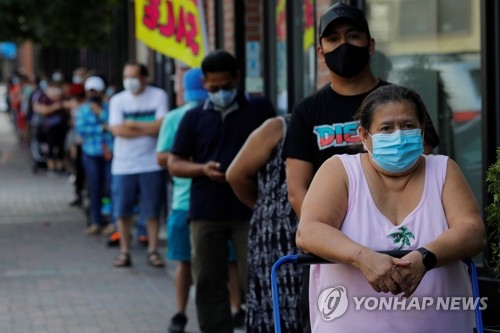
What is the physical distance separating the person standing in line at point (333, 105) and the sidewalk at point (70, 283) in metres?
3.56

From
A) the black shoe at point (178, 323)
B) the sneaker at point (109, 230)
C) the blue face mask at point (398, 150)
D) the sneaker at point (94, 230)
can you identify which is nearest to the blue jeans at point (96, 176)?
the sneaker at point (109, 230)

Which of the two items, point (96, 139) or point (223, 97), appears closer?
point (223, 97)

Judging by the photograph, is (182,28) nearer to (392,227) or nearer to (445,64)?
(445,64)

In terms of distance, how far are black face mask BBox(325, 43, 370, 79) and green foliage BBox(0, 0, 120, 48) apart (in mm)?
13639

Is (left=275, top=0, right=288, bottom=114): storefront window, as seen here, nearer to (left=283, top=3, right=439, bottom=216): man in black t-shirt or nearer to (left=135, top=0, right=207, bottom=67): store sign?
(left=135, top=0, right=207, bottom=67): store sign

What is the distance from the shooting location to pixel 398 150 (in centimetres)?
417

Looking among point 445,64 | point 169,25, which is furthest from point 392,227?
point 169,25

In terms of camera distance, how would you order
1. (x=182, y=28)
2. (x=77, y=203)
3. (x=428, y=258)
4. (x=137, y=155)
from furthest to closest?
(x=77, y=203), (x=137, y=155), (x=182, y=28), (x=428, y=258)

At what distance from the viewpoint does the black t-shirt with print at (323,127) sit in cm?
539

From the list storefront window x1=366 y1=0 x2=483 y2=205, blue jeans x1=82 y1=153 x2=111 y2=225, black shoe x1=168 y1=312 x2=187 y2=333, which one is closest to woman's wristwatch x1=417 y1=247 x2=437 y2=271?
storefront window x1=366 y1=0 x2=483 y2=205

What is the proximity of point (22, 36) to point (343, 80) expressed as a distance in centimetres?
1554

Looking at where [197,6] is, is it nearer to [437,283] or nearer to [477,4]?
[477,4]

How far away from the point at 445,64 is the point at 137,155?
5.25 m

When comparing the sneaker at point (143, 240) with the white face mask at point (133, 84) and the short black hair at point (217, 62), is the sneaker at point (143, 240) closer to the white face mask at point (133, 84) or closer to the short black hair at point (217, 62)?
the white face mask at point (133, 84)
